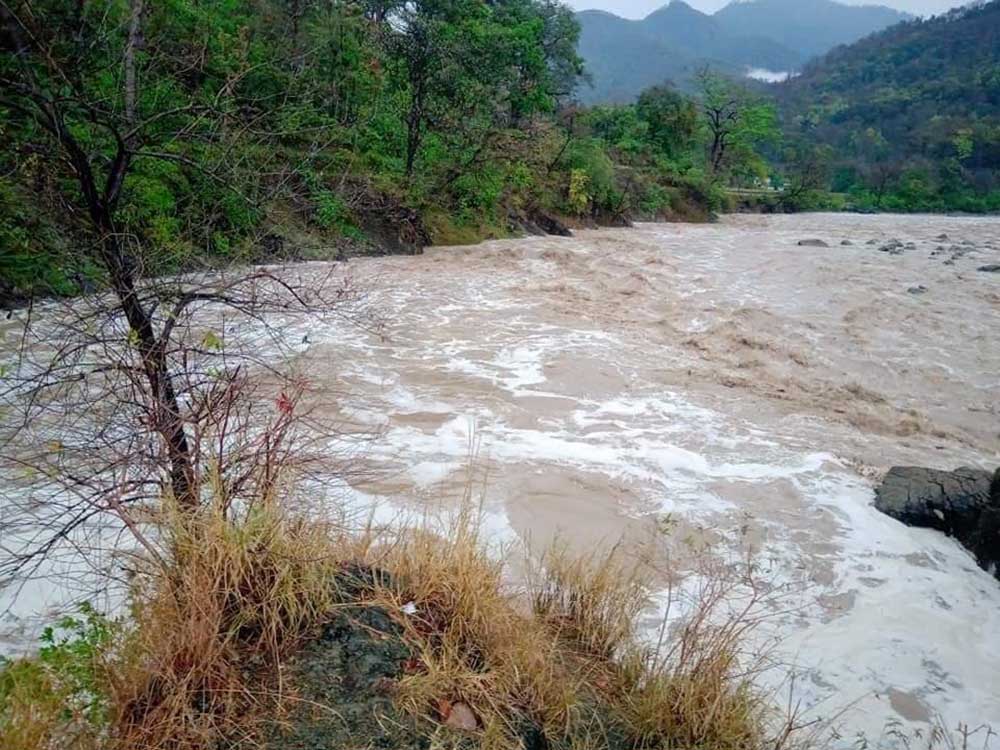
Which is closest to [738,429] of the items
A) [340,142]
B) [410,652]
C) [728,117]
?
[410,652]

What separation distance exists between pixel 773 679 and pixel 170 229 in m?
8.81

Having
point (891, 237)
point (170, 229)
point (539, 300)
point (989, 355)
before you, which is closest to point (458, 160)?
point (539, 300)

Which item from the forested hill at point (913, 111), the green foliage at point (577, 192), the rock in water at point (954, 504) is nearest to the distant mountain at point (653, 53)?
the forested hill at point (913, 111)

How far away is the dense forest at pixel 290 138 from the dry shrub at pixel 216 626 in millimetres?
1299

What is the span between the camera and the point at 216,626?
6.41 ft

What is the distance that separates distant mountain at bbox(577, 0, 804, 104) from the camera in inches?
5497

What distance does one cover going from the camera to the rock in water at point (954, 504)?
4.34 m

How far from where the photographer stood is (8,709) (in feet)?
6.36

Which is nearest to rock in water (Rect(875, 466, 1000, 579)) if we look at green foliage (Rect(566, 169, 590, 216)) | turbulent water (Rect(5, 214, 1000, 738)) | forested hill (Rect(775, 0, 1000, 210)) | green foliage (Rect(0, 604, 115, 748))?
turbulent water (Rect(5, 214, 1000, 738))

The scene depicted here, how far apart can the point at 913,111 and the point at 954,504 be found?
7616 centimetres

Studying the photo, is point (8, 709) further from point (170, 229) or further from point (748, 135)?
point (748, 135)

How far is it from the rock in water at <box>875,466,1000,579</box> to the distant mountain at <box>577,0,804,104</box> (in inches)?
4924

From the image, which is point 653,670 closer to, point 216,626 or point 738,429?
point 216,626

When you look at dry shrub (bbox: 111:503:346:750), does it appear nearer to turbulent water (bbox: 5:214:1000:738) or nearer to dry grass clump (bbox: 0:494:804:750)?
dry grass clump (bbox: 0:494:804:750)
